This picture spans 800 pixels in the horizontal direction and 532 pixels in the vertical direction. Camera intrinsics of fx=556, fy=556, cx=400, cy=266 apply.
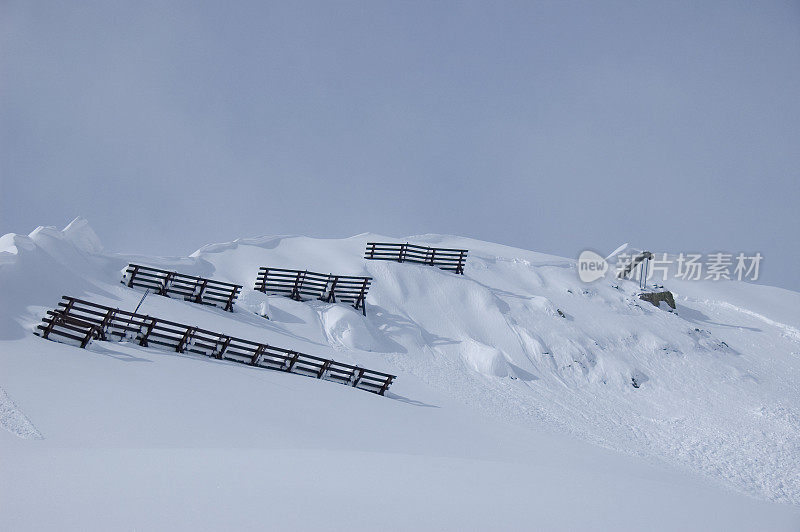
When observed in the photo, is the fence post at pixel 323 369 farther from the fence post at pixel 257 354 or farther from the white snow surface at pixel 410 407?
the fence post at pixel 257 354

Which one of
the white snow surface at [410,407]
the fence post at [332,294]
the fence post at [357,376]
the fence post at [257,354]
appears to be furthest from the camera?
the fence post at [332,294]

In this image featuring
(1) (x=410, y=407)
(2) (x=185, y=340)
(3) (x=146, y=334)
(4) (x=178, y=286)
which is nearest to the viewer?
(3) (x=146, y=334)

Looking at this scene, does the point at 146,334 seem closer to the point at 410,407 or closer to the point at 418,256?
the point at 410,407

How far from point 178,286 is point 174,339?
722cm

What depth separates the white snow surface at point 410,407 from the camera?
9.10 metres

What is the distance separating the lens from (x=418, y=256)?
3638cm

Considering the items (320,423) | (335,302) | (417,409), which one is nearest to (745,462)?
(417,409)

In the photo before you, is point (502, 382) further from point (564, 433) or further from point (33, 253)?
point (33, 253)

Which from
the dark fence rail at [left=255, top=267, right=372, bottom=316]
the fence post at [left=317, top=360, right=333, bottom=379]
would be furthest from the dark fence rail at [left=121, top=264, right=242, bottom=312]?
the fence post at [left=317, top=360, right=333, bottom=379]

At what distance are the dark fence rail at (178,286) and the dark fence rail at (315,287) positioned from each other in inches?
122

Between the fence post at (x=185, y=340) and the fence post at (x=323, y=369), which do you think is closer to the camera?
the fence post at (x=185, y=340)

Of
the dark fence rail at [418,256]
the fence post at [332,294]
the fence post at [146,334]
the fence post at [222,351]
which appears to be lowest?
the fence post at [146,334]

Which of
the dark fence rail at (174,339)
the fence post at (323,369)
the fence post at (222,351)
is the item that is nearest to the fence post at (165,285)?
the dark fence rail at (174,339)

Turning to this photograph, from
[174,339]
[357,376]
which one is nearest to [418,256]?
[357,376]
